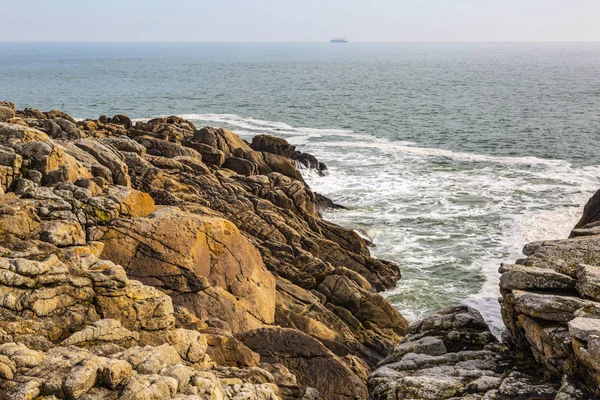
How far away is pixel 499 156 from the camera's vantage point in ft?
242

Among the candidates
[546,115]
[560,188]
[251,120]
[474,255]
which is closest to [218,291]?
[474,255]

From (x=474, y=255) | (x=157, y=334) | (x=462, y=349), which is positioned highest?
(x=157, y=334)

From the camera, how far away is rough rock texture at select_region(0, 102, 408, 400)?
15414mm

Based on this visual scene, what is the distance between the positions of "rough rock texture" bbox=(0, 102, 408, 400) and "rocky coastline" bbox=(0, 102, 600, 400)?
6cm

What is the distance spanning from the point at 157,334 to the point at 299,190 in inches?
915

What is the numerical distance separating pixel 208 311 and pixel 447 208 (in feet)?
111

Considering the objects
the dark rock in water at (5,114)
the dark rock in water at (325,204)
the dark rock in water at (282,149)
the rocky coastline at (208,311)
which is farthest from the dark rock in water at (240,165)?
the dark rock in water at (282,149)

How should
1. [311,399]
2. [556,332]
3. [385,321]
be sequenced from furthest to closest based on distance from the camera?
[385,321] → [311,399] → [556,332]

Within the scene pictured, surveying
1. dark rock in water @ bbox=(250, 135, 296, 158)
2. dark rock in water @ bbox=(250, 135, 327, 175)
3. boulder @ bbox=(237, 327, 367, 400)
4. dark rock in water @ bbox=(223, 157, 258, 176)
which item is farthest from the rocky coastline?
dark rock in water @ bbox=(250, 135, 327, 175)

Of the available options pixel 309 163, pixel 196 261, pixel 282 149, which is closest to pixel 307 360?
pixel 196 261

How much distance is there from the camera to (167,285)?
907 inches

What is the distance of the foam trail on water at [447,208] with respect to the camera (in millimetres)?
38375

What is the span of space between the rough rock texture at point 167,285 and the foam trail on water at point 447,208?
367 cm

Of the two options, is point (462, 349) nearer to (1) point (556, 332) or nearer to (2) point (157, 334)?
(1) point (556, 332)
